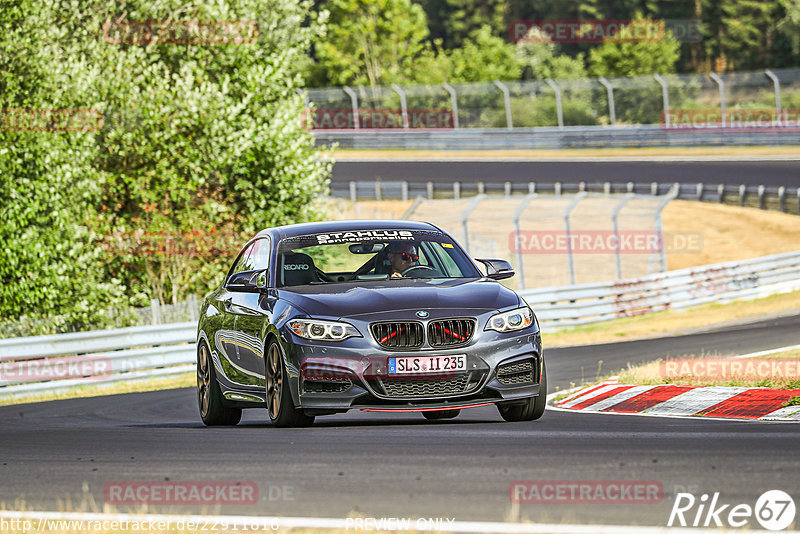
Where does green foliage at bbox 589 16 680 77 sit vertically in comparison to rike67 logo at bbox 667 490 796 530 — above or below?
below

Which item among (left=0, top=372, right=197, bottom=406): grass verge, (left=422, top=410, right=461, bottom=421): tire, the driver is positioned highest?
the driver

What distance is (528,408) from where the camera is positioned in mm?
9289

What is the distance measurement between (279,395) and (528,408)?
6.24 feet

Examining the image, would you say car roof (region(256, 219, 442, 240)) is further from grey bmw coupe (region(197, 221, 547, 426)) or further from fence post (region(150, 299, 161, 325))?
fence post (region(150, 299, 161, 325))

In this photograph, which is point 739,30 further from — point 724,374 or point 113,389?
point 724,374

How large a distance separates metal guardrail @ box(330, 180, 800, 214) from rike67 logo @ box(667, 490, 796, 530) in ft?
111

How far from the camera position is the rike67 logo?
500 centimetres

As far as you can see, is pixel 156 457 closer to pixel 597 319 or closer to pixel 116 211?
pixel 116 211

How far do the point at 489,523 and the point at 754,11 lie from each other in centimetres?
9136

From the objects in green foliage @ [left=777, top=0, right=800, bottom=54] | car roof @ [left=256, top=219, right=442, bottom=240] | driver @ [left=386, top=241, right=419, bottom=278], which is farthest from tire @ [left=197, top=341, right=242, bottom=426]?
green foliage @ [left=777, top=0, right=800, bottom=54]

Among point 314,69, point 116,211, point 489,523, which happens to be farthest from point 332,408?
point 314,69

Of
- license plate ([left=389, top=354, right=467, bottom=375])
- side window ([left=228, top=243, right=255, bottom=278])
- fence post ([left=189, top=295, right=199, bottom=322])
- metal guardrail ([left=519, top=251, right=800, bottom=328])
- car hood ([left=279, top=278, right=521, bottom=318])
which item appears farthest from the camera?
metal guardrail ([left=519, top=251, right=800, bottom=328])

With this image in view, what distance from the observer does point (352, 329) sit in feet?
27.7

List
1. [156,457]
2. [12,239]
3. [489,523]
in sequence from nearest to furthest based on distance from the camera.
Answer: [489,523]
[156,457]
[12,239]
